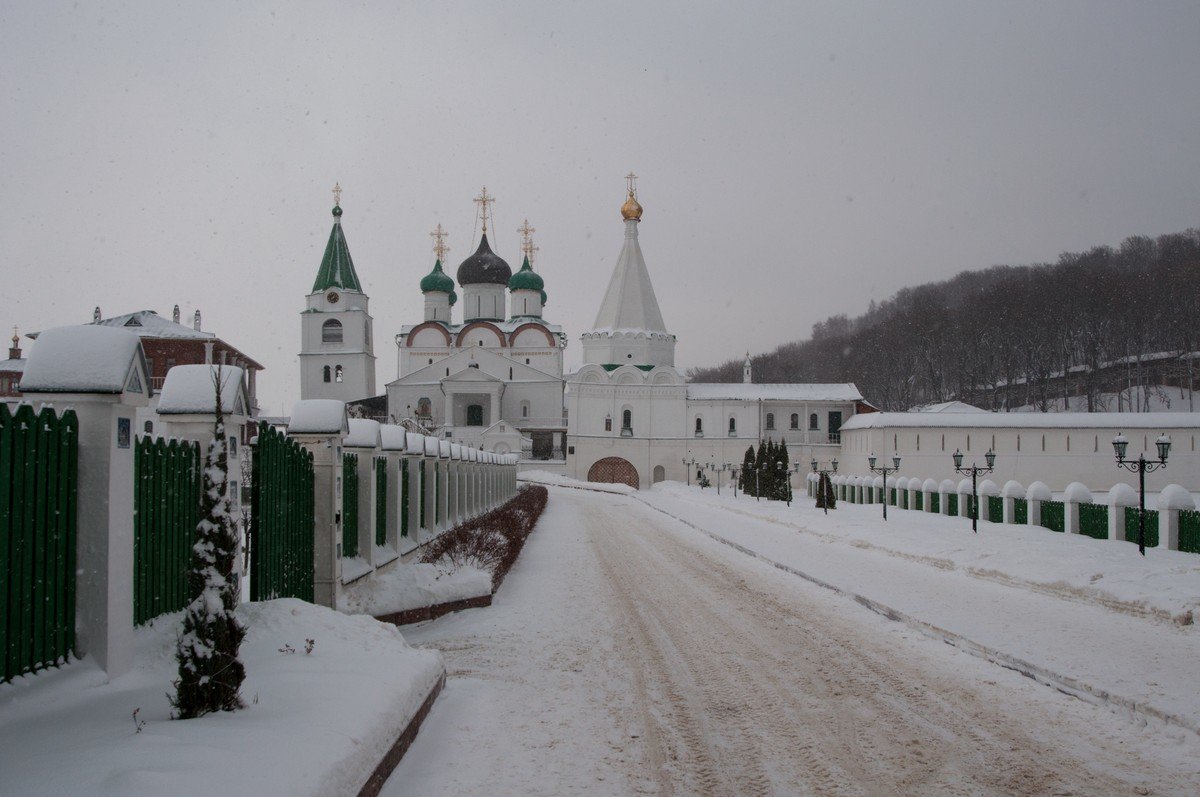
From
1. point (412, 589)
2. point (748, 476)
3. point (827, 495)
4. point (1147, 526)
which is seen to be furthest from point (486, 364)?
point (412, 589)

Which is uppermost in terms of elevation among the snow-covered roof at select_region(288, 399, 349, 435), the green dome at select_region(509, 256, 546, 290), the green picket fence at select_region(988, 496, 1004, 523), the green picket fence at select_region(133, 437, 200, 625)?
the green dome at select_region(509, 256, 546, 290)

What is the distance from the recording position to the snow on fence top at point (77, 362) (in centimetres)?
477

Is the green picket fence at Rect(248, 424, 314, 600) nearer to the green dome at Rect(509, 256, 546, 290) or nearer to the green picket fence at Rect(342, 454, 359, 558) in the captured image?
the green picket fence at Rect(342, 454, 359, 558)

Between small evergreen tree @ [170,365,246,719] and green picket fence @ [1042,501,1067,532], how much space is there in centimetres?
1736

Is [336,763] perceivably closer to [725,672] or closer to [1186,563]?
[725,672]

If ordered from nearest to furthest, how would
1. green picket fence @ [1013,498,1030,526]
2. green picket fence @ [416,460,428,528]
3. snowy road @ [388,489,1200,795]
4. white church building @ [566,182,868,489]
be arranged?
snowy road @ [388,489,1200,795]
green picket fence @ [416,460,428,528]
green picket fence @ [1013,498,1030,526]
white church building @ [566,182,868,489]

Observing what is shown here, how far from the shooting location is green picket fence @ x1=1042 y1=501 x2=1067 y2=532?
18.3 metres

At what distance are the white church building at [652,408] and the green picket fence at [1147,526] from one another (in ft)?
137

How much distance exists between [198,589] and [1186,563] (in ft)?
38.1

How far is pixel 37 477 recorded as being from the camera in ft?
14.7

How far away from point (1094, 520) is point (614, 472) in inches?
1677

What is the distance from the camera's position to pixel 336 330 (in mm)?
65562

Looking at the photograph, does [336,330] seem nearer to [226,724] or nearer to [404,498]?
[404,498]

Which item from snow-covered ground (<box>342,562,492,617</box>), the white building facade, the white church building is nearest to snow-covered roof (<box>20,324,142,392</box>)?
snow-covered ground (<box>342,562,492,617</box>)
